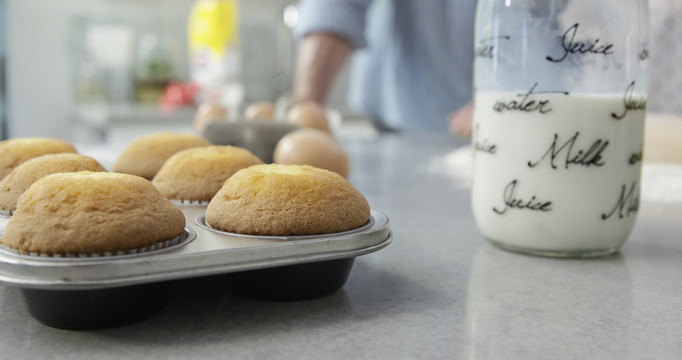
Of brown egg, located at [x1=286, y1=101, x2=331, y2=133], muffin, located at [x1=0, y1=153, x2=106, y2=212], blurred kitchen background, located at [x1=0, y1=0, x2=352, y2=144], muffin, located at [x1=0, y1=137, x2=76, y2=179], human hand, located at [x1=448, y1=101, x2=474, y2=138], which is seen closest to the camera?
muffin, located at [x1=0, y1=153, x2=106, y2=212]

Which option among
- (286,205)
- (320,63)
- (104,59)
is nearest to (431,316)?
(286,205)

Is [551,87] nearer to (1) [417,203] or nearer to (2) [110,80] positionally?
(1) [417,203]

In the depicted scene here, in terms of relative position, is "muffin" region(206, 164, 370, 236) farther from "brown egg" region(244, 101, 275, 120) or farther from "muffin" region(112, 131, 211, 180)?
"brown egg" region(244, 101, 275, 120)

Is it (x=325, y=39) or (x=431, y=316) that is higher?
(x=325, y=39)

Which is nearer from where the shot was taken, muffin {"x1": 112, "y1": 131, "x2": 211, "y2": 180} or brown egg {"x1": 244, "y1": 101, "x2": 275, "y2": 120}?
muffin {"x1": 112, "y1": 131, "x2": 211, "y2": 180}

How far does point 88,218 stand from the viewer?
0.42 metres

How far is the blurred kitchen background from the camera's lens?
11.4ft

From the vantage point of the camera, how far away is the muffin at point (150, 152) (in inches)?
31.5

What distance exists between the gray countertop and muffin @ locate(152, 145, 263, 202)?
14 centimetres

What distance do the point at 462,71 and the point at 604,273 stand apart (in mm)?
2077

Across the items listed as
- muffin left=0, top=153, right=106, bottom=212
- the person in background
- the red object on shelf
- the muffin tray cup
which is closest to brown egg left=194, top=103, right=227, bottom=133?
the person in background

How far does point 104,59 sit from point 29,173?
136 inches

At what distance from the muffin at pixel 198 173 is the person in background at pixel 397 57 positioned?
1492 mm

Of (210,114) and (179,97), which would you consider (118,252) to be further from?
(179,97)
